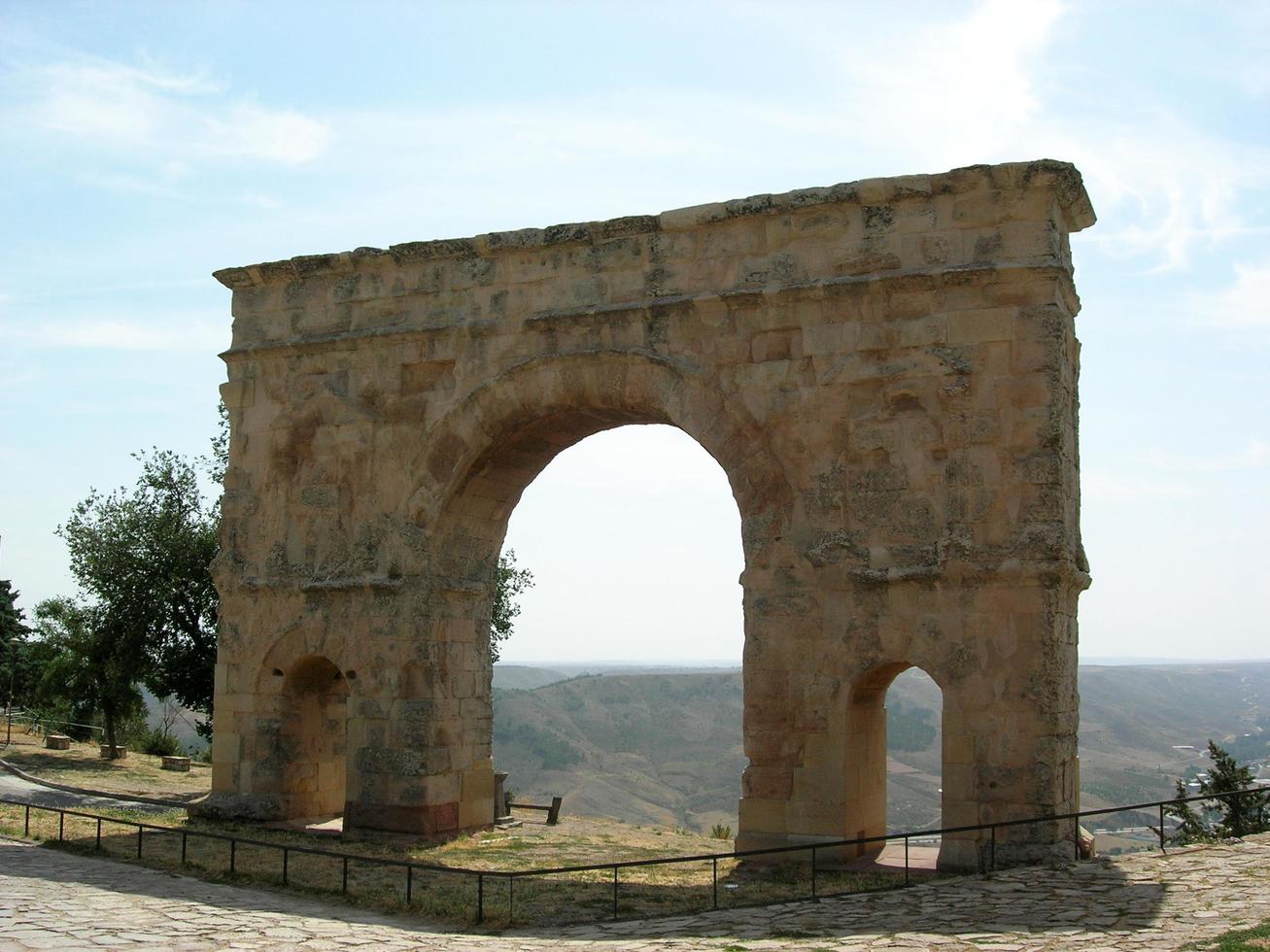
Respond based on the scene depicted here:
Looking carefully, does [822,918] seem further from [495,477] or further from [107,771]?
[107,771]

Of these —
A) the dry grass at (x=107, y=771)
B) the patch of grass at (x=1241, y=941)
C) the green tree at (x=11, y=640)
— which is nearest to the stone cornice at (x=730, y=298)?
the patch of grass at (x=1241, y=941)

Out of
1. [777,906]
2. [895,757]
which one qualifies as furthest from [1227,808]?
[895,757]

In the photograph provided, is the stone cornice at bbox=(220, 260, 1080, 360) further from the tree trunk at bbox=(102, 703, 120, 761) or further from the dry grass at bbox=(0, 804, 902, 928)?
the tree trunk at bbox=(102, 703, 120, 761)

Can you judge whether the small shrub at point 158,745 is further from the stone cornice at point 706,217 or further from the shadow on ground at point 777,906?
the shadow on ground at point 777,906

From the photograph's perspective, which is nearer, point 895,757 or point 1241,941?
point 1241,941

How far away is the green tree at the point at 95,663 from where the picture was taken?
75.5 ft

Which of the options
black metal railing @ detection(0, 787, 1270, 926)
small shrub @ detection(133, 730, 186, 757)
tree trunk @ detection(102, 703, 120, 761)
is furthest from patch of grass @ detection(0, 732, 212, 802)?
black metal railing @ detection(0, 787, 1270, 926)

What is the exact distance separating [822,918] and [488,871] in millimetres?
2577

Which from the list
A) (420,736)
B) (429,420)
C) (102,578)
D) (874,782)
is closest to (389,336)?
(429,420)

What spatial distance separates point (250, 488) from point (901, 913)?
926 centimetres

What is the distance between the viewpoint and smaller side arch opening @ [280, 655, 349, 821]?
48.8 feet

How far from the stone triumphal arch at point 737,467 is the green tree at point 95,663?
897 cm

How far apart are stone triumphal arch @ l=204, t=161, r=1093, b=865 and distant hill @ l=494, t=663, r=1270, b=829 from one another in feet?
115

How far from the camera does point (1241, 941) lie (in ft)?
25.0
